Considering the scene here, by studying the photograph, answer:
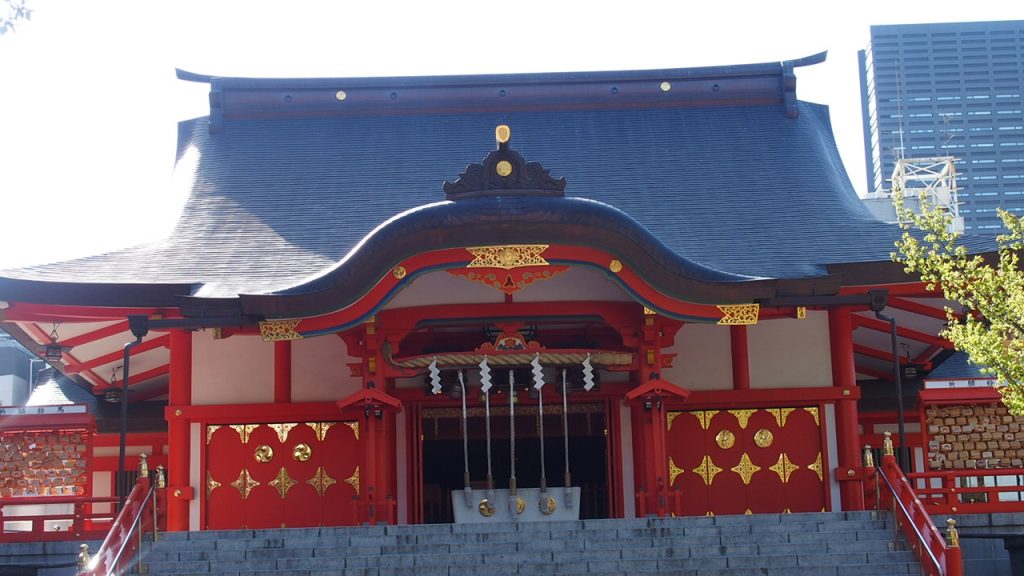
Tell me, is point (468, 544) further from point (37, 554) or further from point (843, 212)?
point (843, 212)

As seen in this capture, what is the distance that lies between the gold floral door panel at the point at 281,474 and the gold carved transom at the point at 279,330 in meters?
2.05

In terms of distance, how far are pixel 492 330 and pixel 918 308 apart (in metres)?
5.40

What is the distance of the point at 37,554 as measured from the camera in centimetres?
1385

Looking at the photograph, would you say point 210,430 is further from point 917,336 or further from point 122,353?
point 917,336

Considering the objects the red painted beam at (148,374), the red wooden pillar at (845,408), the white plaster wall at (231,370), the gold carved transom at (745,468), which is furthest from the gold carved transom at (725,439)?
the red painted beam at (148,374)

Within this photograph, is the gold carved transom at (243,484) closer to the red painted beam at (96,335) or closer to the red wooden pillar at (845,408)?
the red painted beam at (96,335)

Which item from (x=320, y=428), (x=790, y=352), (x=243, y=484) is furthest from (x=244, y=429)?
→ (x=790, y=352)

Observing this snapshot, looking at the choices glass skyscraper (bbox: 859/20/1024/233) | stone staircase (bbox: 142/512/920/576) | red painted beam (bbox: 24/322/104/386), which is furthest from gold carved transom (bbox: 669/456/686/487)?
glass skyscraper (bbox: 859/20/1024/233)

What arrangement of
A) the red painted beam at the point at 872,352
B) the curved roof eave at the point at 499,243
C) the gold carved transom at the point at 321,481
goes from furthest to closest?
the red painted beam at the point at 872,352, the gold carved transom at the point at 321,481, the curved roof eave at the point at 499,243

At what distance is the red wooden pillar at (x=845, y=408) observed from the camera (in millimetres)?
15805

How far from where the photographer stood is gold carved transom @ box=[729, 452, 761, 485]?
16.2 metres

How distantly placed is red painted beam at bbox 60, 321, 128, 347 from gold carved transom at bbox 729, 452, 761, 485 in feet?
25.6

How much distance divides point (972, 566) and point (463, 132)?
10.3 meters

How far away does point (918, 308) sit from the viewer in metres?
16.7
